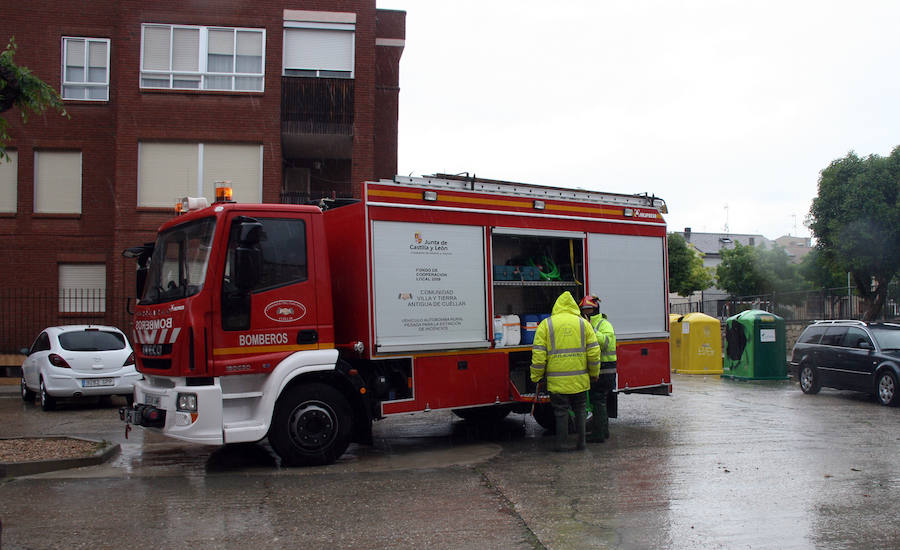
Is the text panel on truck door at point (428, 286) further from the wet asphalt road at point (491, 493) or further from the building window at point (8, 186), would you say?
the building window at point (8, 186)

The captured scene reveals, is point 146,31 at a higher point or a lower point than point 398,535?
higher

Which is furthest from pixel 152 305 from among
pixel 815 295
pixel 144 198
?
pixel 815 295

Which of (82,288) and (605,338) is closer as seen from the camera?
(605,338)

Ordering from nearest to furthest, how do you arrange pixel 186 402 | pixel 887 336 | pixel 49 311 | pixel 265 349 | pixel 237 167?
pixel 186 402, pixel 265 349, pixel 887 336, pixel 49 311, pixel 237 167

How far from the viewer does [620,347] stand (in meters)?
9.95

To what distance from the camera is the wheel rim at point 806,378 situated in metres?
14.8

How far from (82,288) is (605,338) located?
53.7 feet

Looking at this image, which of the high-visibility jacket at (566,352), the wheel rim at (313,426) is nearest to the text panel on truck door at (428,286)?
the high-visibility jacket at (566,352)

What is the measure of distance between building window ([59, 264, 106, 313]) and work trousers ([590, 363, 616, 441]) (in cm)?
1555

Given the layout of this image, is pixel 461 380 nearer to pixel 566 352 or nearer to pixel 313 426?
pixel 566 352

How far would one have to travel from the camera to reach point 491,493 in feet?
21.6

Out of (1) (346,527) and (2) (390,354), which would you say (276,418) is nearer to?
(2) (390,354)

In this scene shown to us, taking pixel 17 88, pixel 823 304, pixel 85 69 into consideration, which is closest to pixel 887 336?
pixel 823 304

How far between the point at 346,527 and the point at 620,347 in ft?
17.6
